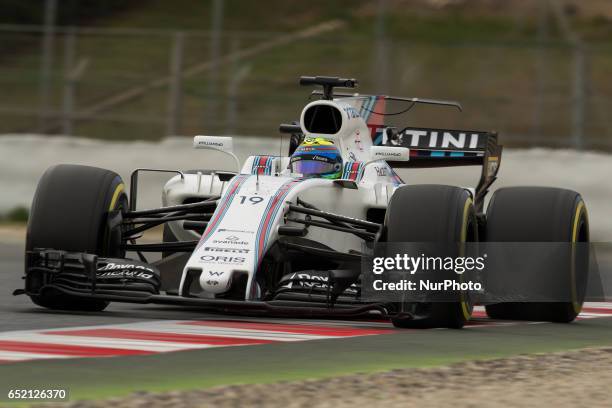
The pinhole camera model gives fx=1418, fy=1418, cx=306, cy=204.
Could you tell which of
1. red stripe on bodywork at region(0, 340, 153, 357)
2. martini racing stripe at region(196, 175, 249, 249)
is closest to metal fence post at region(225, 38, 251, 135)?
martini racing stripe at region(196, 175, 249, 249)

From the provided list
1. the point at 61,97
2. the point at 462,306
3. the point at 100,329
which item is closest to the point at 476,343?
the point at 462,306

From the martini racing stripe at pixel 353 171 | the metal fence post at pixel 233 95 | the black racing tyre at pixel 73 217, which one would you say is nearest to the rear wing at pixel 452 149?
the martini racing stripe at pixel 353 171

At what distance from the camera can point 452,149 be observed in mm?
11844

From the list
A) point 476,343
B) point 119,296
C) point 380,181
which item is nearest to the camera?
point 476,343

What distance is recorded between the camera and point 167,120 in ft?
69.4

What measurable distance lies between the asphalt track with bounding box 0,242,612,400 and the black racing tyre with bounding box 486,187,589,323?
0.21m

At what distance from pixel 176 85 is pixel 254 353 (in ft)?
46.1

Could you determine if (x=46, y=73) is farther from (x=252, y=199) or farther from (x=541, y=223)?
(x=541, y=223)

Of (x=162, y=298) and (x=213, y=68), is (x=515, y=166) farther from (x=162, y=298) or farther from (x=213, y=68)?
(x=162, y=298)

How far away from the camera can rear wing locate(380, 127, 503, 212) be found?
38.7 feet

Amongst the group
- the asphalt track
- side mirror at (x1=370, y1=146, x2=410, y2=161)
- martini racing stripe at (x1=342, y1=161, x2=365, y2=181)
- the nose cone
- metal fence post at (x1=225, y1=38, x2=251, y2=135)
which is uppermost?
metal fence post at (x1=225, y1=38, x2=251, y2=135)

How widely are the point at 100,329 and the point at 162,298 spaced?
0.48 meters

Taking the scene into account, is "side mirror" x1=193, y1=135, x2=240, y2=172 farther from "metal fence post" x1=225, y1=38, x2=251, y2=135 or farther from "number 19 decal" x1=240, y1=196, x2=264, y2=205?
"metal fence post" x1=225, y1=38, x2=251, y2=135

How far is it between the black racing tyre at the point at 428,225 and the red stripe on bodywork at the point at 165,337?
138 centimetres
